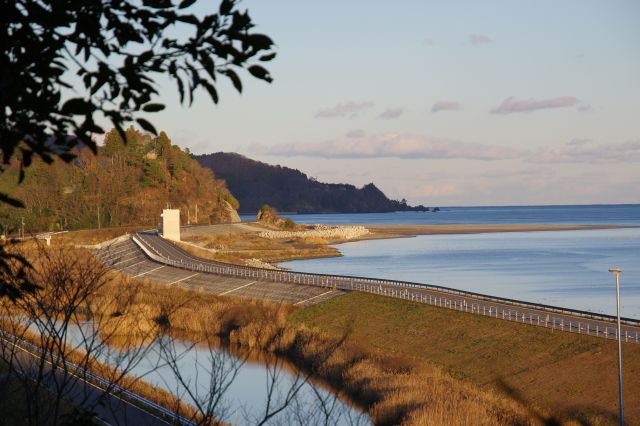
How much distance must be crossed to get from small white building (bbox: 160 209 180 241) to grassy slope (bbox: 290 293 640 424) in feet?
200

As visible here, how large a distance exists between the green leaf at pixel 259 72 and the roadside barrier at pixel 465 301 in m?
38.1

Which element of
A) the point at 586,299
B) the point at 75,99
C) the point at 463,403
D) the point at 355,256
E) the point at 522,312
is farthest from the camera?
the point at 355,256

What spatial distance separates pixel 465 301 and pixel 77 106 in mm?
54248

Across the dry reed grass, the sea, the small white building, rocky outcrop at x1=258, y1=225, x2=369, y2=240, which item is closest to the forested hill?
rocky outcrop at x1=258, y1=225, x2=369, y2=240

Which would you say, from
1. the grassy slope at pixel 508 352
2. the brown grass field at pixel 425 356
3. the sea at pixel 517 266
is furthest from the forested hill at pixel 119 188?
the grassy slope at pixel 508 352

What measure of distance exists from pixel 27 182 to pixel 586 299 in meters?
98.8

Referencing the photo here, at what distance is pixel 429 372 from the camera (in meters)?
42.7

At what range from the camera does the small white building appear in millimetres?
120363

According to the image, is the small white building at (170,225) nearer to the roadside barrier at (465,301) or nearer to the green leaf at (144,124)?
the roadside barrier at (465,301)

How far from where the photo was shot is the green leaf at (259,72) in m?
7.05

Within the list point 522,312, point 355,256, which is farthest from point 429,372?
point 355,256

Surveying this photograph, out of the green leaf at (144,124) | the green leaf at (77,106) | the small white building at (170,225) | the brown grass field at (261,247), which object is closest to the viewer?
the green leaf at (77,106)

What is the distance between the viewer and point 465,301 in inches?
2330

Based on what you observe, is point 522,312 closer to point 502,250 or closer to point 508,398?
point 508,398
